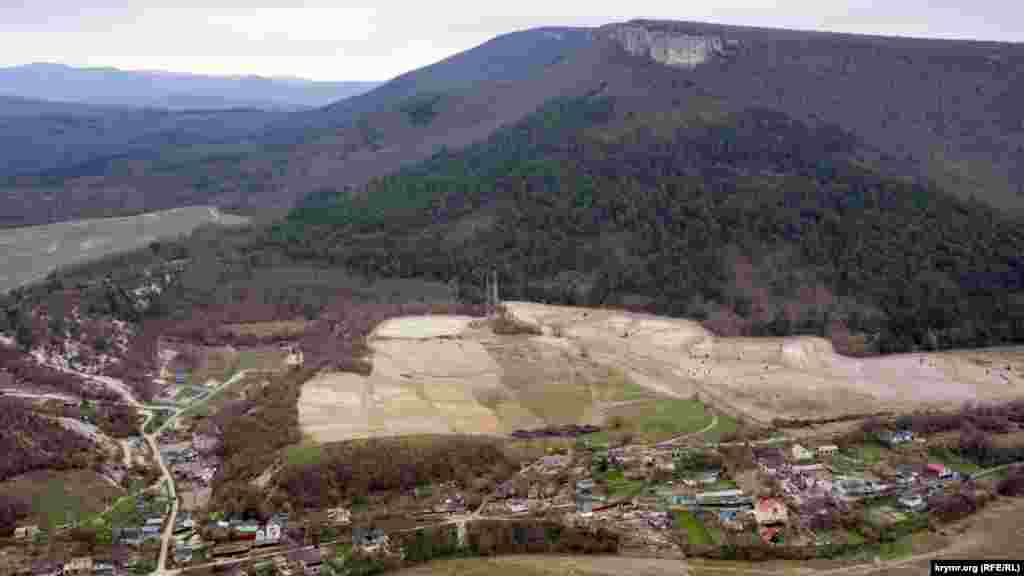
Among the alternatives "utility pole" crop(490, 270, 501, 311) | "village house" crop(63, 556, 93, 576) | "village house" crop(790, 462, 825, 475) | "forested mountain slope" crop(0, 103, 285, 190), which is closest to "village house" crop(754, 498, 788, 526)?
"village house" crop(790, 462, 825, 475)

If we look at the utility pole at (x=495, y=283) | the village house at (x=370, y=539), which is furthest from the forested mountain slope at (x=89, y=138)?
the village house at (x=370, y=539)

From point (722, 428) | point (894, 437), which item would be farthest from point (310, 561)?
point (894, 437)

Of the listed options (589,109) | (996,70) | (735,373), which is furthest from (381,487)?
(996,70)

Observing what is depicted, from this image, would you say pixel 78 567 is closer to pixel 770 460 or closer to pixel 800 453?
pixel 770 460

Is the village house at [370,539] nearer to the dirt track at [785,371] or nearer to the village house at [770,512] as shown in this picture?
the village house at [770,512]

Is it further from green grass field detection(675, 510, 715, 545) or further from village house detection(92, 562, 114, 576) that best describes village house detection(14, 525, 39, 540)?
green grass field detection(675, 510, 715, 545)

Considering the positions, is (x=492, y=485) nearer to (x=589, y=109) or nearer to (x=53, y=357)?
(x=53, y=357)
